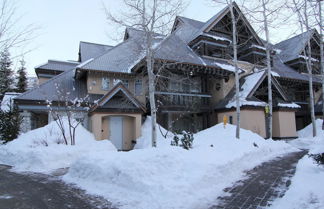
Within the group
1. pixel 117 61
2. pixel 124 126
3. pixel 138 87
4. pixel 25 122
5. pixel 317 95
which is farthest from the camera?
pixel 317 95

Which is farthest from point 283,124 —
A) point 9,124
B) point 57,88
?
point 9,124

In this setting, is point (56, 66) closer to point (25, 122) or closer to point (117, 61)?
point (117, 61)

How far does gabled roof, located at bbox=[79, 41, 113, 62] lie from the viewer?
2019 cm

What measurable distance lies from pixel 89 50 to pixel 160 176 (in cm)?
1802

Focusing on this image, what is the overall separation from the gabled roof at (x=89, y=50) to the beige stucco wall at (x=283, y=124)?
16.4 metres

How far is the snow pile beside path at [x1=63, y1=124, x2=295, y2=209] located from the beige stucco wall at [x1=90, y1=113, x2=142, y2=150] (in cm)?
612

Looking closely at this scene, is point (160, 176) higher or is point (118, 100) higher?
point (118, 100)

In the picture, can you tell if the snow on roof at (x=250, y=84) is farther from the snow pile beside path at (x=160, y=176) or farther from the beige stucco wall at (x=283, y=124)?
the snow pile beside path at (x=160, y=176)

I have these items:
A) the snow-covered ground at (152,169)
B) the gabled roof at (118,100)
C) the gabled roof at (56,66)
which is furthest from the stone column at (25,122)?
the gabled roof at (56,66)

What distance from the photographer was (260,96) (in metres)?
20.1

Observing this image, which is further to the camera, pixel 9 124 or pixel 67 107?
pixel 9 124

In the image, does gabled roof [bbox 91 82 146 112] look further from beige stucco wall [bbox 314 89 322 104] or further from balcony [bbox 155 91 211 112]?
beige stucco wall [bbox 314 89 322 104]

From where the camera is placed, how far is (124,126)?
16.0 meters

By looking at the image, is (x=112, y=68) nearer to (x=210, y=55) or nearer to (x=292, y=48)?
(x=210, y=55)
